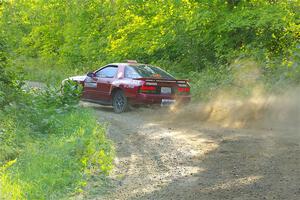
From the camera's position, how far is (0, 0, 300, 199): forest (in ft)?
23.9

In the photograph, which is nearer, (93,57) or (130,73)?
(130,73)

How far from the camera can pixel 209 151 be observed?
8.80m

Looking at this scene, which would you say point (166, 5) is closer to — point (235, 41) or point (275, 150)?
point (235, 41)

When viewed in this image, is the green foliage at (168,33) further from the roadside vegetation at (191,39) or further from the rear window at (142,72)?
the rear window at (142,72)

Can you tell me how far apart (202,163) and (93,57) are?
22572mm

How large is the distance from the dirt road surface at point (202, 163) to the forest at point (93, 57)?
0.49m

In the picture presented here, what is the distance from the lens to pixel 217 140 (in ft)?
32.6

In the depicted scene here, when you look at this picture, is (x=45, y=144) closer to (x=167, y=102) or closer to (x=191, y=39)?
(x=167, y=102)

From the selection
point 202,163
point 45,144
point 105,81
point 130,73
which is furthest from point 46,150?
point 105,81

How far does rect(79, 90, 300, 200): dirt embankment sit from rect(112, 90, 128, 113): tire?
1.00 ft

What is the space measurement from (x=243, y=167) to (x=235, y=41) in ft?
43.5

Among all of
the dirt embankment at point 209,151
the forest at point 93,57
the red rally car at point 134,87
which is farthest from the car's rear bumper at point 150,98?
the forest at point 93,57

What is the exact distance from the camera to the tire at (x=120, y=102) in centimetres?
1505

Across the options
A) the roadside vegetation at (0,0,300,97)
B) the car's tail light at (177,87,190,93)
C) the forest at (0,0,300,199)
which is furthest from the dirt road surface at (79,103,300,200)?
the roadside vegetation at (0,0,300,97)
